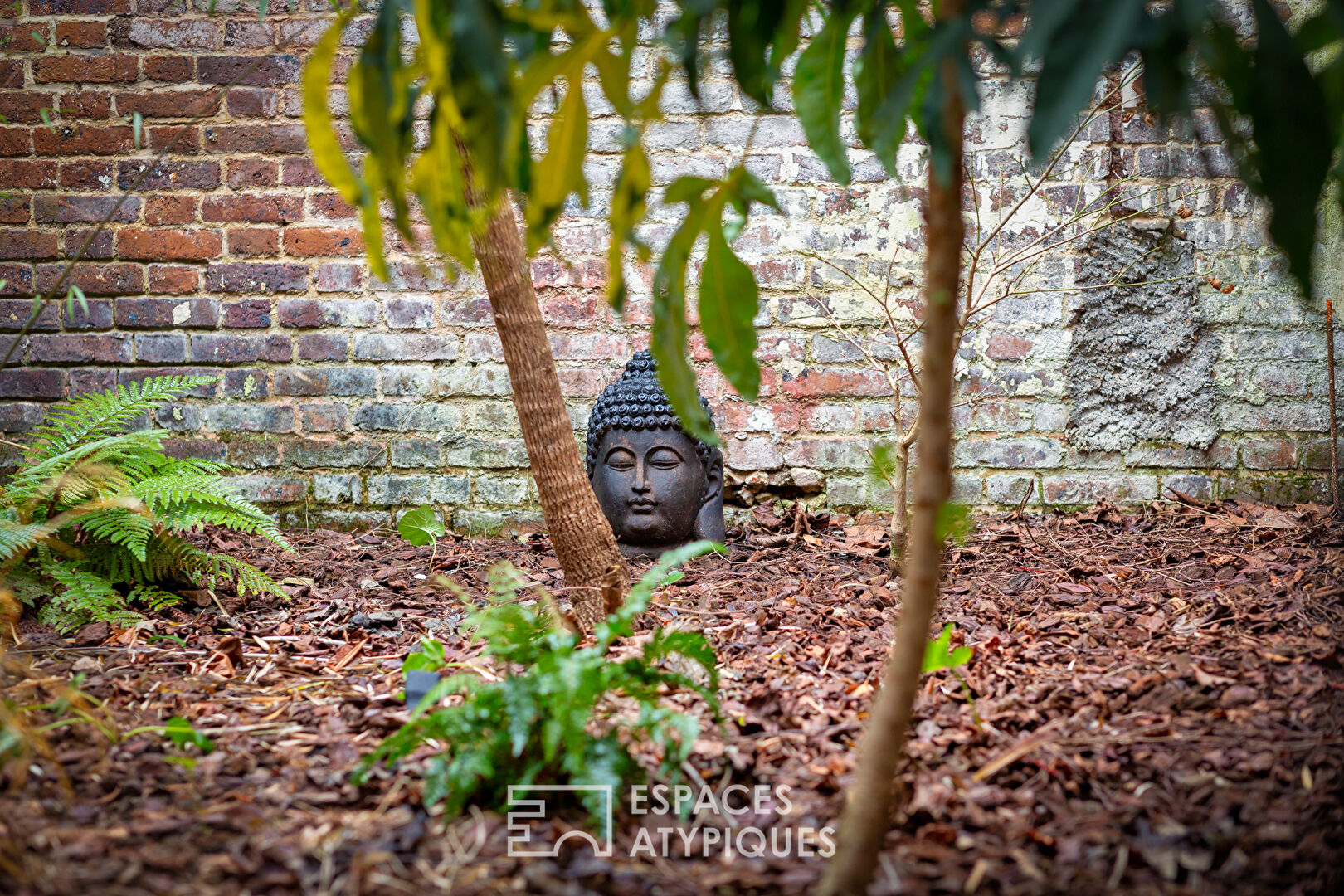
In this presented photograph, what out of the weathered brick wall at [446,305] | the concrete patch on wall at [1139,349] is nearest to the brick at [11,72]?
the weathered brick wall at [446,305]

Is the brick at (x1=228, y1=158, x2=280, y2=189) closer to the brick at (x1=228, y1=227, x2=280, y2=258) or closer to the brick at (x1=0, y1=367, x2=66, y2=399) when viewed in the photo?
the brick at (x1=228, y1=227, x2=280, y2=258)

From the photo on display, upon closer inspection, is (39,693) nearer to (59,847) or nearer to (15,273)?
(59,847)

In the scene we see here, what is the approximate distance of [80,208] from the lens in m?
2.68

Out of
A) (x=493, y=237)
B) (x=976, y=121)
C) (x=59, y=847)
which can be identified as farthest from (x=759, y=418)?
(x=59, y=847)

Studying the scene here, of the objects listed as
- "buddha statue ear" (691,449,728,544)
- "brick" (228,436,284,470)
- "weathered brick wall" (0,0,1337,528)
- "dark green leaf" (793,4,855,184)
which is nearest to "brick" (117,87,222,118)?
"weathered brick wall" (0,0,1337,528)

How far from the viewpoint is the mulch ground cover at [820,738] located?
93 centimetres

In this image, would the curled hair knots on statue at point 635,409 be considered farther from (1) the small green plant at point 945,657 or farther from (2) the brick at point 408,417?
(1) the small green plant at point 945,657

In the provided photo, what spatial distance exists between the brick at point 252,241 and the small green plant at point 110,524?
30.2 inches

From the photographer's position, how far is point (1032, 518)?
2682 mm

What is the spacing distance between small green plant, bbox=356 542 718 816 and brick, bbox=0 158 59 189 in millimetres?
2418

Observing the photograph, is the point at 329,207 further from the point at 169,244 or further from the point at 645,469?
the point at 645,469

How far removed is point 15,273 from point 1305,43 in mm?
3168

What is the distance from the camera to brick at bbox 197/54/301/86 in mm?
2664

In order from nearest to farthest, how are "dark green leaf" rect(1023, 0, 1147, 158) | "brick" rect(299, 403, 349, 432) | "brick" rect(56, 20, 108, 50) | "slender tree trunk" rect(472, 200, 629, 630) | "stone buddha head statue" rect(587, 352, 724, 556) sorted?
"dark green leaf" rect(1023, 0, 1147, 158) < "slender tree trunk" rect(472, 200, 629, 630) < "stone buddha head statue" rect(587, 352, 724, 556) < "brick" rect(56, 20, 108, 50) < "brick" rect(299, 403, 349, 432)
